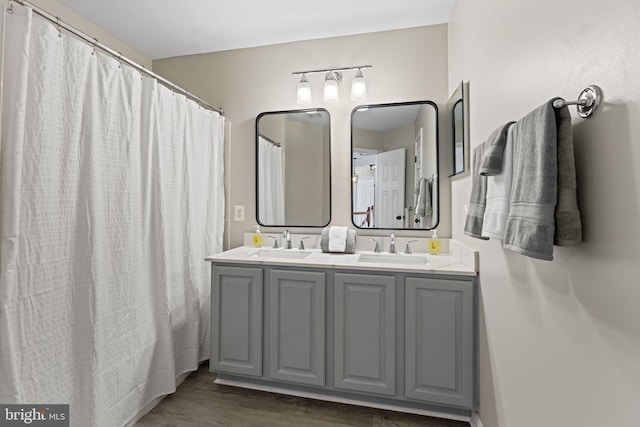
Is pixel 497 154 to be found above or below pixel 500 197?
above

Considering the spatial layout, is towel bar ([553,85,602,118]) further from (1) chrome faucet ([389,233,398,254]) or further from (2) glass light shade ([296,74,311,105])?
(2) glass light shade ([296,74,311,105])

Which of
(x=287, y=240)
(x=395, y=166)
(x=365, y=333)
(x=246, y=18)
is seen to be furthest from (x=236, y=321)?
(x=246, y=18)

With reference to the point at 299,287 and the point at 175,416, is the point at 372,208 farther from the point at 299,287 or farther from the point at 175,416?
the point at 175,416

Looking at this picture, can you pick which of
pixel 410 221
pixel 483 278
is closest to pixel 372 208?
pixel 410 221

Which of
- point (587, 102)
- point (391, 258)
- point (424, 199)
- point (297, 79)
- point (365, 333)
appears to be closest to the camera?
point (587, 102)

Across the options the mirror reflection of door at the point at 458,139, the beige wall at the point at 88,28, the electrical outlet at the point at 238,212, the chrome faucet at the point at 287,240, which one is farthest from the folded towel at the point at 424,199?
the beige wall at the point at 88,28

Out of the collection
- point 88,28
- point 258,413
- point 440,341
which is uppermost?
point 88,28

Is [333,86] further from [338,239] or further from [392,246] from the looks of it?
[392,246]

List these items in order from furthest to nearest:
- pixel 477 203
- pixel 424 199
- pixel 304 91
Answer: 1. pixel 304 91
2. pixel 424 199
3. pixel 477 203

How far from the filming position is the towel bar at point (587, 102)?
71cm

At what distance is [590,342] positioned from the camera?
0.73 m

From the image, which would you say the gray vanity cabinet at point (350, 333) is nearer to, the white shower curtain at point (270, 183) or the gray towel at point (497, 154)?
the white shower curtain at point (270, 183)

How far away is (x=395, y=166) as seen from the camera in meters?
2.25

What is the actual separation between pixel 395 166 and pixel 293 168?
80cm
